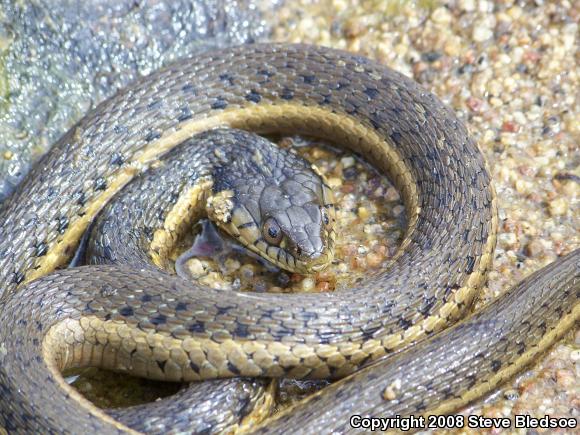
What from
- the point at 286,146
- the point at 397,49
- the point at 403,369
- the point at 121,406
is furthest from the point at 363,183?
the point at 121,406

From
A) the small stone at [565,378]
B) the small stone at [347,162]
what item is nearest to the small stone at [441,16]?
the small stone at [347,162]

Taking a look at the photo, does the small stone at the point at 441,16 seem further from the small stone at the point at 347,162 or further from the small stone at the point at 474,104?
the small stone at the point at 347,162

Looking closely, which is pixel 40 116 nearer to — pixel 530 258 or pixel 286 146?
pixel 286 146

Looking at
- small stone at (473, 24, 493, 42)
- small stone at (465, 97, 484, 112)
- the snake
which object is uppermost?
small stone at (473, 24, 493, 42)

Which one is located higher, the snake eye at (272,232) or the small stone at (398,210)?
the small stone at (398,210)

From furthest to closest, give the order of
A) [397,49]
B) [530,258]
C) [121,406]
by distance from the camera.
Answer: [397,49], [530,258], [121,406]

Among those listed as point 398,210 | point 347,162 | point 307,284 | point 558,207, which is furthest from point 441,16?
point 307,284

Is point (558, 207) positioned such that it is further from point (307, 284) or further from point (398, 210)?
point (307, 284)

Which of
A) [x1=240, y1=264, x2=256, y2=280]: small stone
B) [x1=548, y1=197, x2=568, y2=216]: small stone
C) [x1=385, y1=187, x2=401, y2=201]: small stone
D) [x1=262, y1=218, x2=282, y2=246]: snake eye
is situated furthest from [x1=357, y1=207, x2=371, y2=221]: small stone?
[x1=548, y1=197, x2=568, y2=216]: small stone

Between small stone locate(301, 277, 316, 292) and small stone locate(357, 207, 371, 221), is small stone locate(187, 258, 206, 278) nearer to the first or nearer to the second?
small stone locate(301, 277, 316, 292)
